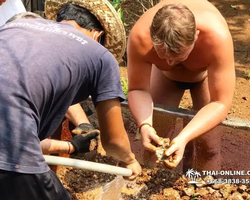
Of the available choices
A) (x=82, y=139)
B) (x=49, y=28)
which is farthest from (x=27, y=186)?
(x=82, y=139)

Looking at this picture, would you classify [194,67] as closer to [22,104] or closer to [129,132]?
[129,132]

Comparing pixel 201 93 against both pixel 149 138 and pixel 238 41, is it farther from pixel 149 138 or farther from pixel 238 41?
pixel 238 41

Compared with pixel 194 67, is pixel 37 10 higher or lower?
lower

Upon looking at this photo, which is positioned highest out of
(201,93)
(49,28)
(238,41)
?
(49,28)

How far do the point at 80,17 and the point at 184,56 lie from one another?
0.68m

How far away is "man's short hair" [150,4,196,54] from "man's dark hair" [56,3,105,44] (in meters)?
0.34

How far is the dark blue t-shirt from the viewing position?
5.52 ft

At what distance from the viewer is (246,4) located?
6484 millimetres

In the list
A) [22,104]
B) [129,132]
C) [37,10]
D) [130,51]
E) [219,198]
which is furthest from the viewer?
[37,10]

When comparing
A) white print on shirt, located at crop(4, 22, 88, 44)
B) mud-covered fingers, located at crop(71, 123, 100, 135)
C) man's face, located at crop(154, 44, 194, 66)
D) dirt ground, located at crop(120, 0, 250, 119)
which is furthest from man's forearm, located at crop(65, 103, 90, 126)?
dirt ground, located at crop(120, 0, 250, 119)

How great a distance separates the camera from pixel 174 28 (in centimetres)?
230

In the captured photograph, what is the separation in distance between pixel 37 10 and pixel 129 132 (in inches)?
113

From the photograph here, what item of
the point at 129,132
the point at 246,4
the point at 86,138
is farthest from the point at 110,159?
the point at 246,4

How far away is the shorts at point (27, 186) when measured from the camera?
1762 mm
